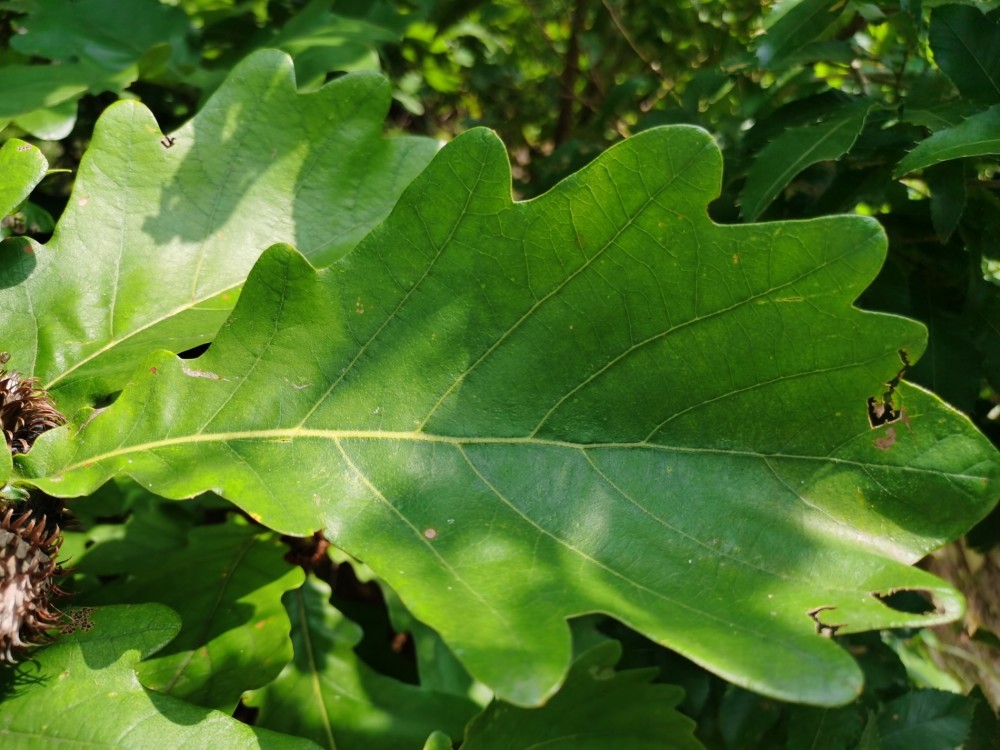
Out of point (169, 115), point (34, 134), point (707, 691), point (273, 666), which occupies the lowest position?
point (707, 691)

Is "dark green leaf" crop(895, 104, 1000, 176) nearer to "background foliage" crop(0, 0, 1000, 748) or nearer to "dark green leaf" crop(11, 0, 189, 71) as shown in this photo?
"background foliage" crop(0, 0, 1000, 748)

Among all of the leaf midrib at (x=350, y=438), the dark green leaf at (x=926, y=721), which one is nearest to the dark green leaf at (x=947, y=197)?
the leaf midrib at (x=350, y=438)

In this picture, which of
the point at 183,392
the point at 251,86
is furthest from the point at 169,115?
the point at 183,392

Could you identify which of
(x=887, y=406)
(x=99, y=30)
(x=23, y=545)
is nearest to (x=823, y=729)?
(x=887, y=406)

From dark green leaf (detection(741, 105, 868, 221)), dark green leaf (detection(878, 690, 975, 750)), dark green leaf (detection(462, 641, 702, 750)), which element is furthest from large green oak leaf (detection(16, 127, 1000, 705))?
dark green leaf (detection(878, 690, 975, 750))

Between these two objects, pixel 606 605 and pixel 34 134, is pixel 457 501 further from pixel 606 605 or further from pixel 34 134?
pixel 34 134

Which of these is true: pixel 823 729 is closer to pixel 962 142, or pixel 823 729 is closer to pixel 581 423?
pixel 581 423
